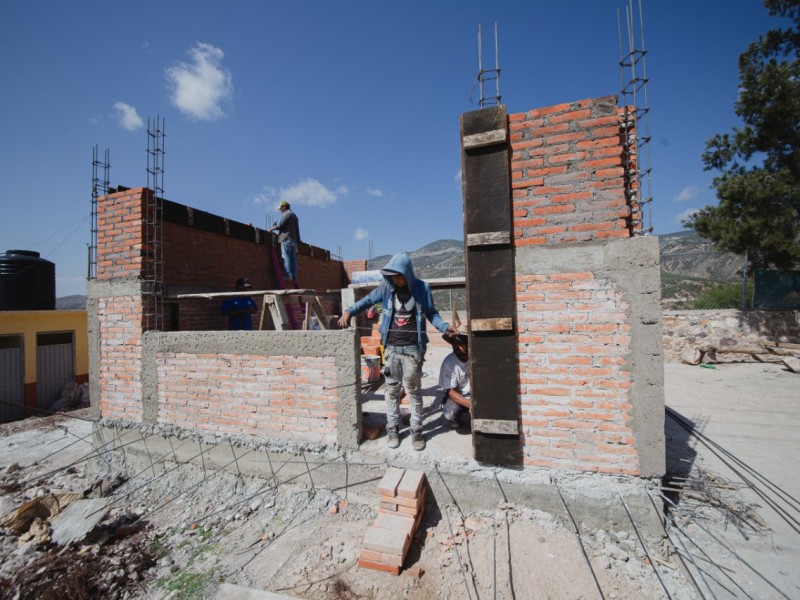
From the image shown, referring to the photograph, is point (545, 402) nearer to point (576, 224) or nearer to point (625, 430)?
point (625, 430)

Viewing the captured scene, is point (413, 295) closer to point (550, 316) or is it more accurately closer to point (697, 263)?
point (550, 316)

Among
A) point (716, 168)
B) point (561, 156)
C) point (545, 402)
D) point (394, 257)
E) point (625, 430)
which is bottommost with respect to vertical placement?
point (625, 430)

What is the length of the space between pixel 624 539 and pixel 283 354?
4108 millimetres

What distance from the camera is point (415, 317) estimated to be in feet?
12.4

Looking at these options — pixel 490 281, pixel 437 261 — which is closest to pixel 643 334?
pixel 490 281

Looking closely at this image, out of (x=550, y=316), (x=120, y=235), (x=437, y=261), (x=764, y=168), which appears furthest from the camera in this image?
(x=437, y=261)

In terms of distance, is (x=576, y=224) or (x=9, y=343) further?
(x=9, y=343)

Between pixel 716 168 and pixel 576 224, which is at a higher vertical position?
pixel 716 168

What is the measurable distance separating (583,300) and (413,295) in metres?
1.73

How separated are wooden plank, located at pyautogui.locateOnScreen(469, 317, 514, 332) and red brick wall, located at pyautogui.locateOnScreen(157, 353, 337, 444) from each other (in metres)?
1.79

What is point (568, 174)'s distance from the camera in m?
3.23

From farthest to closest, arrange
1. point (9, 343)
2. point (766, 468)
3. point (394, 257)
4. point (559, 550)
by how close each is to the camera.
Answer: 1. point (9, 343)
2. point (766, 468)
3. point (394, 257)
4. point (559, 550)

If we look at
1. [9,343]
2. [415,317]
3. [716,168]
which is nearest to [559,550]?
[415,317]

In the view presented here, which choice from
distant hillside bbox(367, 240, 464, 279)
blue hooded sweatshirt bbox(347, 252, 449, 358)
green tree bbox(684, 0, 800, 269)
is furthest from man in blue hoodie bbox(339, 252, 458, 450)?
green tree bbox(684, 0, 800, 269)
